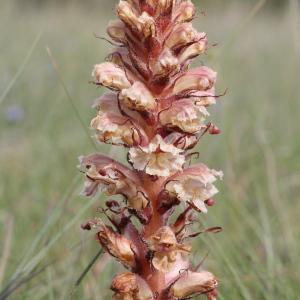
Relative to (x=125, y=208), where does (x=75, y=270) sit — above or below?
above

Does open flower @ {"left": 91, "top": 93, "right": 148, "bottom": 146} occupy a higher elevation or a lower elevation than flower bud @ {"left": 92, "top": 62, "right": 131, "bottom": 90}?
lower

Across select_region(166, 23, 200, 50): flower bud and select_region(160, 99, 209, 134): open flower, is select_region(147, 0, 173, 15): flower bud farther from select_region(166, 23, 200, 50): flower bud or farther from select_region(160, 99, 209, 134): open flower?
select_region(160, 99, 209, 134): open flower

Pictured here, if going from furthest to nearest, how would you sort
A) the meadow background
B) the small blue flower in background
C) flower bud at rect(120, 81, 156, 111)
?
the small blue flower in background, the meadow background, flower bud at rect(120, 81, 156, 111)

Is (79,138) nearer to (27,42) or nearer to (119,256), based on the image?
(119,256)

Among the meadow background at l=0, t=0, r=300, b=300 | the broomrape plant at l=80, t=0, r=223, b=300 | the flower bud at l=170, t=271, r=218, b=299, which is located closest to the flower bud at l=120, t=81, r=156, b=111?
the broomrape plant at l=80, t=0, r=223, b=300

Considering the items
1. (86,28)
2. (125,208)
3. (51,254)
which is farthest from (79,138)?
(86,28)

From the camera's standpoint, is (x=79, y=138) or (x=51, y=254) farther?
(x=79, y=138)

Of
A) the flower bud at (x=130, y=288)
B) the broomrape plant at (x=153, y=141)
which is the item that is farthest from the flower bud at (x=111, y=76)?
the flower bud at (x=130, y=288)
